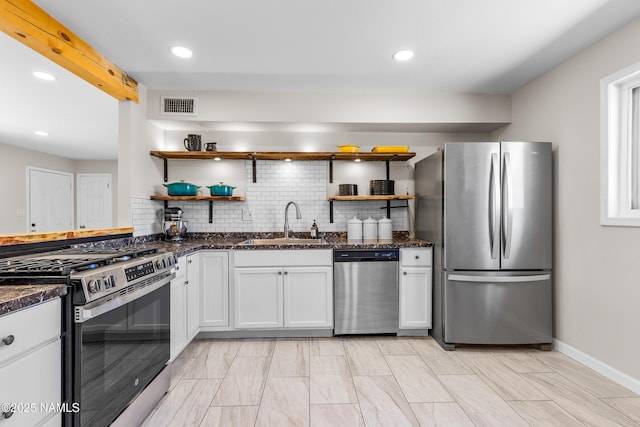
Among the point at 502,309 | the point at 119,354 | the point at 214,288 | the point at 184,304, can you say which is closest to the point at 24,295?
the point at 119,354

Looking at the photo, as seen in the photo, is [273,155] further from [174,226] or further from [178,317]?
[178,317]

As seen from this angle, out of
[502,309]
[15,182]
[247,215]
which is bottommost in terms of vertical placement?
[502,309]

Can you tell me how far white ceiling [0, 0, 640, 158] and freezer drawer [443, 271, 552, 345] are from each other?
1.82 meters

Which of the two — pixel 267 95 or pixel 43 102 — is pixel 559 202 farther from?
pixel 43 102

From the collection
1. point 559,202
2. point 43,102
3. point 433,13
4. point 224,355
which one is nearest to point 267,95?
point 433,13

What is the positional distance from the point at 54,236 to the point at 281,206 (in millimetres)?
2045

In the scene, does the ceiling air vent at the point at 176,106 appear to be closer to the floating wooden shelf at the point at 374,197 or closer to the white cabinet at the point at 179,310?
the white cabinet at the point at 179,310

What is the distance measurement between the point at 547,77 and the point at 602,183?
1127 millimetres

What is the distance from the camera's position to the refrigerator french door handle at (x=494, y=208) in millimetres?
2742

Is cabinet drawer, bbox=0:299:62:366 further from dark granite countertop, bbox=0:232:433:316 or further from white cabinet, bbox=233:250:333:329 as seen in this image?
white cabinet, bbox=233:250:333:329

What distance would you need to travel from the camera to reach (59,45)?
7.00 ft

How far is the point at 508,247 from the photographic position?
9.02 feet

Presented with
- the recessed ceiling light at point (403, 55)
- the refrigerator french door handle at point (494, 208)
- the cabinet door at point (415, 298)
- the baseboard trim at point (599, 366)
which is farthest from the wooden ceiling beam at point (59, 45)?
the baseboard trim at point (599, 366)

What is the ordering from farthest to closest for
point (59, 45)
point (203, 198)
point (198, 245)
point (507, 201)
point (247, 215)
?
point (247, 215) < point (203, 198) < point (198, 245) < point (507, 201) < point (59, 45)
